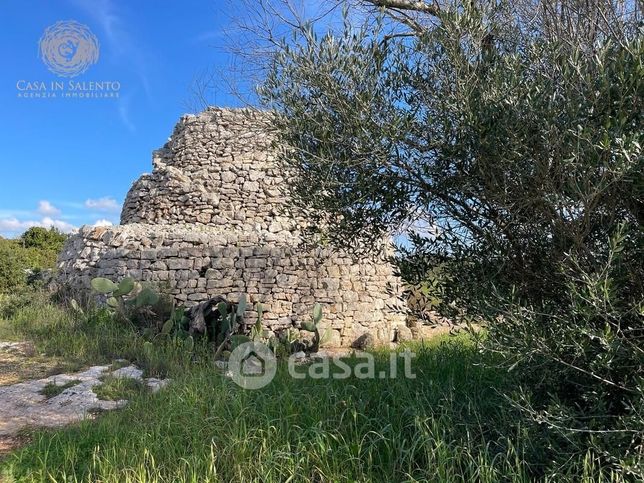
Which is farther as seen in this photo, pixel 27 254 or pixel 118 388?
pixel 27 254

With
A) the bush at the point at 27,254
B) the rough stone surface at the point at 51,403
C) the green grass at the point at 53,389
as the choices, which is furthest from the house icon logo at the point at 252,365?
the bush at the point at 27,254

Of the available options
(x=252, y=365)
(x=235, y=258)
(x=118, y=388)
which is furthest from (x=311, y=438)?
(x=235, y=258)

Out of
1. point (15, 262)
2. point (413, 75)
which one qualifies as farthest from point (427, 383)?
point (15, 262)

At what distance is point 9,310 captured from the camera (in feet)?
33.8

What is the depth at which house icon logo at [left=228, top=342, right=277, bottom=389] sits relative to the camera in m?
5.23

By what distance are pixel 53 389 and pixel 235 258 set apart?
204 inches

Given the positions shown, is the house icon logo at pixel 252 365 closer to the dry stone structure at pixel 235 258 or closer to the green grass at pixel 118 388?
the green grass at pixel 118 388

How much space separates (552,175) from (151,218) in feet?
41.6

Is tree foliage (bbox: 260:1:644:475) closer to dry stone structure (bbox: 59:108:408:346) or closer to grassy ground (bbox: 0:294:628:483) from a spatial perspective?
grassy ground (bbox: 0:294:628:483)

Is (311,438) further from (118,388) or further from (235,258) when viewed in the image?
(235,258)

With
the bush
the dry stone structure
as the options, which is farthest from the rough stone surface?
the bush

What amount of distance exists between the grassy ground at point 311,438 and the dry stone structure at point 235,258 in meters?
4.81

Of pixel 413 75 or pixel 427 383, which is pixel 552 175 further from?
pixel 427 383

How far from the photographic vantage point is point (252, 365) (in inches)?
264
